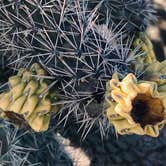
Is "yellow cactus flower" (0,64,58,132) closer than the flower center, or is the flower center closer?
the flower center

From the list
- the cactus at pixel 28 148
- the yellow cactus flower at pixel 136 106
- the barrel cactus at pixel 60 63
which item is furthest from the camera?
the cactus at pixel 28 148

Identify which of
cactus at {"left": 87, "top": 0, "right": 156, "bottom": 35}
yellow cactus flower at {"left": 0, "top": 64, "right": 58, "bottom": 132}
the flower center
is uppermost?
cactus at {"left": 87, "top": 0, "right": 156, "bottom": 35}

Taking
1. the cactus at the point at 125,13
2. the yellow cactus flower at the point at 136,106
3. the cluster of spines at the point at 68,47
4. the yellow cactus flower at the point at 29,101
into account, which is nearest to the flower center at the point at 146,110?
the yellow cactus flower at the point at 136,106

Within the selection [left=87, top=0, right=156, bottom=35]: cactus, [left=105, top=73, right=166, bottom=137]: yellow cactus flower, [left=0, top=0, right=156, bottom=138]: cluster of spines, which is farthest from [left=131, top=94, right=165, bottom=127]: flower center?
[left=87, top=0, right=156, bottom=35]: cactus

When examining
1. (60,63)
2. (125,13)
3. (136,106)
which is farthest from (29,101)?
(125,13)

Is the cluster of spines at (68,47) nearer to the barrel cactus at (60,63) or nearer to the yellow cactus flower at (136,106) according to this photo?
the barrel cactus at (60,63)

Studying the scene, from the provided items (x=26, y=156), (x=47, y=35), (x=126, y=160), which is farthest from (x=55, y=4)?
(x=126, y=160)

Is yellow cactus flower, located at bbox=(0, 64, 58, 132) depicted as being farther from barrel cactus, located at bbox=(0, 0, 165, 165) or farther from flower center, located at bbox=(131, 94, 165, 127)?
flower center, located at bbox=(131, 94, 165, 127)

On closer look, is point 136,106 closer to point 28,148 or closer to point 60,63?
point 60,63
